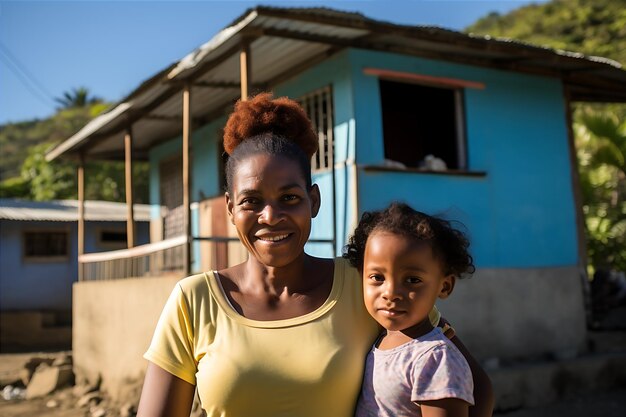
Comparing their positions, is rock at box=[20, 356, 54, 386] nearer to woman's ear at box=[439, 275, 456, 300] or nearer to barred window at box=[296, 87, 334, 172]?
barred window at box=[296, 87, 334, 172]

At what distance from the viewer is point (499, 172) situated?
797cm

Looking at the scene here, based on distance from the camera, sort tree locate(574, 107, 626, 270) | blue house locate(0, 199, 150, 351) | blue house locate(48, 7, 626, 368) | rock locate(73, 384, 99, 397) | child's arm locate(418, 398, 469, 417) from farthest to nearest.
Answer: blue house locate(0, 199, 150, 351), tree locate(574, 107, 626, 270), rock locate(73, 384, 99, 397), blue house locate(48, 7, 626, 368), child's arm locate(418, 398, 469, 417)

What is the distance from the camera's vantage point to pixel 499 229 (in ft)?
26.0

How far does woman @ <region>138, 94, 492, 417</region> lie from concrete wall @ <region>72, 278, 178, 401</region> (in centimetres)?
553

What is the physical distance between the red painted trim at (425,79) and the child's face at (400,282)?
18.0ft

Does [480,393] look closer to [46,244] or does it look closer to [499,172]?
[499,172]

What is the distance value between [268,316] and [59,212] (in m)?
16.2

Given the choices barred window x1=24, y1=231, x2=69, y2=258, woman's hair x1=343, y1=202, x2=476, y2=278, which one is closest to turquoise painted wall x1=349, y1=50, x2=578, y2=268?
woman's hair x1=343, y1=202, x2=476, y2=278

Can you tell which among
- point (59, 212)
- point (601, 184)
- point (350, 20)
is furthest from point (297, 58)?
point (59, 212)

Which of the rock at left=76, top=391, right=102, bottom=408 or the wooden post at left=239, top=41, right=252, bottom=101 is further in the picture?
the rock at left=76, top=391, right=102, bottom=408

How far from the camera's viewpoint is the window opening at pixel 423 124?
7.95 m

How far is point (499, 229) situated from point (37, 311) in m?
12.1

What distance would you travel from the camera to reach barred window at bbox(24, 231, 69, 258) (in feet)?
53.4

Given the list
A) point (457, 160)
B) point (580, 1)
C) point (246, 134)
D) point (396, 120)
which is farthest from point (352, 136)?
point (580, 1)
